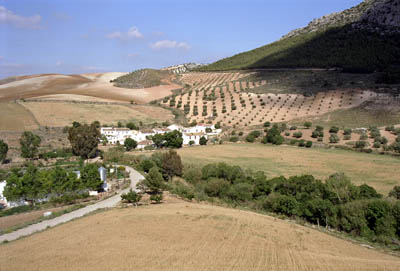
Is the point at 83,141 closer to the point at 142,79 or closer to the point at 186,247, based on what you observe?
the point at 186,247

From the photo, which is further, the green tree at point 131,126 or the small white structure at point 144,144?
the green tree at point 131,126

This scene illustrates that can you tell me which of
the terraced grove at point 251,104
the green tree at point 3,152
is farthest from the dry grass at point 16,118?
the terraced grove at point 251,104

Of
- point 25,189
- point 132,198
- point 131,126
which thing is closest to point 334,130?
point 131,126

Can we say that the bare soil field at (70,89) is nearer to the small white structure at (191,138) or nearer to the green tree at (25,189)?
the small white structure at (191,138)

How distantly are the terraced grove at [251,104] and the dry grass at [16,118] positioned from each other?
32.4 meters

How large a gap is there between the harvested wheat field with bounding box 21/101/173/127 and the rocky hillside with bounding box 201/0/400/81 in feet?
152

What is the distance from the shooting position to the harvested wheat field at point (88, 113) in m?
67.2

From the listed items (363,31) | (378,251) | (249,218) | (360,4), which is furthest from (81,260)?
(360,4)

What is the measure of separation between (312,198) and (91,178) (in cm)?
2022

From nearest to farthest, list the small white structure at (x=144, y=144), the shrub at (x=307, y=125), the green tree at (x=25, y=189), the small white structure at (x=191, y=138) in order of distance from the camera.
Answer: the green tree at (x=25, y=189)
the small white structure at (x=144, y=144)
the shrub at (x=307, y=125)
the small white structure at (x=191, y=138)

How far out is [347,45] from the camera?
4220 inches

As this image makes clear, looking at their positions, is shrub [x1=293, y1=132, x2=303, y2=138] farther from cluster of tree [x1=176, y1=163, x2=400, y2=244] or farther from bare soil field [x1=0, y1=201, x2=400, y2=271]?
bare soil field [x1=0, y1=201, x2=400, y2=271]

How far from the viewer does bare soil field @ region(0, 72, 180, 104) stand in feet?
309

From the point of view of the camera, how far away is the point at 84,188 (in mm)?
33156
